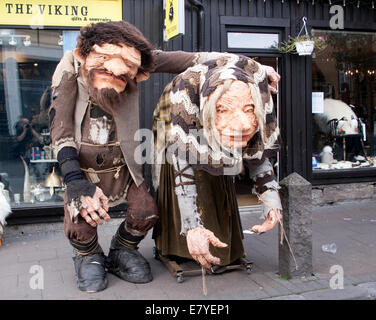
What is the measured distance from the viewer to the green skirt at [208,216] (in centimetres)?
340

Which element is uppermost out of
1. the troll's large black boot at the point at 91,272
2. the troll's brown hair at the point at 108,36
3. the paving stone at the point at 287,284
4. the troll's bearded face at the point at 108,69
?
the troll's brown hair at the point at 108,36

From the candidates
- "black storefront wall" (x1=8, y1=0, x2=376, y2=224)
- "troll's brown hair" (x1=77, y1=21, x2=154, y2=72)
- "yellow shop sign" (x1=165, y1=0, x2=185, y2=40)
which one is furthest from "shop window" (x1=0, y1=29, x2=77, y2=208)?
"troll's brown hair" (x1=77, y1=21, x2=154, y2=72)

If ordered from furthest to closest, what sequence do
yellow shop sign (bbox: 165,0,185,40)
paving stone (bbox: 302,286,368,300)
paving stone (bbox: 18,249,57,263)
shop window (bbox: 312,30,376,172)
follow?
shop window (bbox: 312,30,376,172), yellow shop sign (bbox: 165,0,185,40), paving stone (bbox: 18,249,57,263), paving stone (bbox: 302,286,368,300)

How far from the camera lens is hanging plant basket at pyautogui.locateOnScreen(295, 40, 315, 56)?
237 inches

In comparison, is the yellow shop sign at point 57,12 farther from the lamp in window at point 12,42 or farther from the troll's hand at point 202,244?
the troll's hand at point 202,244

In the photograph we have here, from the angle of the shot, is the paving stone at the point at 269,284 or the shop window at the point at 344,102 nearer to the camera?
the paving stone at the point at 269,284

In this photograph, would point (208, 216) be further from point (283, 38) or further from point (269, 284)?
point (283, 38)

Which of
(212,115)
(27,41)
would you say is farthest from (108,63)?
(27,41)

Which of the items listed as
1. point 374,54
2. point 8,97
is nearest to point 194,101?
point 8,97

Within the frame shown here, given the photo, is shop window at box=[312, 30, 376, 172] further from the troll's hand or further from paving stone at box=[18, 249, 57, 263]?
the troll's hand

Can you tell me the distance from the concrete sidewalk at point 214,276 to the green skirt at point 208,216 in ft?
0.74

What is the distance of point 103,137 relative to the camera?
333cm

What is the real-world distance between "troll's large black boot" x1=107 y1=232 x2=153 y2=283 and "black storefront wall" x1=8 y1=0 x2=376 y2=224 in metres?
1.99

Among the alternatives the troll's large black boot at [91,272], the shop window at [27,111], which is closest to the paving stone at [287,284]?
the troll's large black boot at [91,272]
